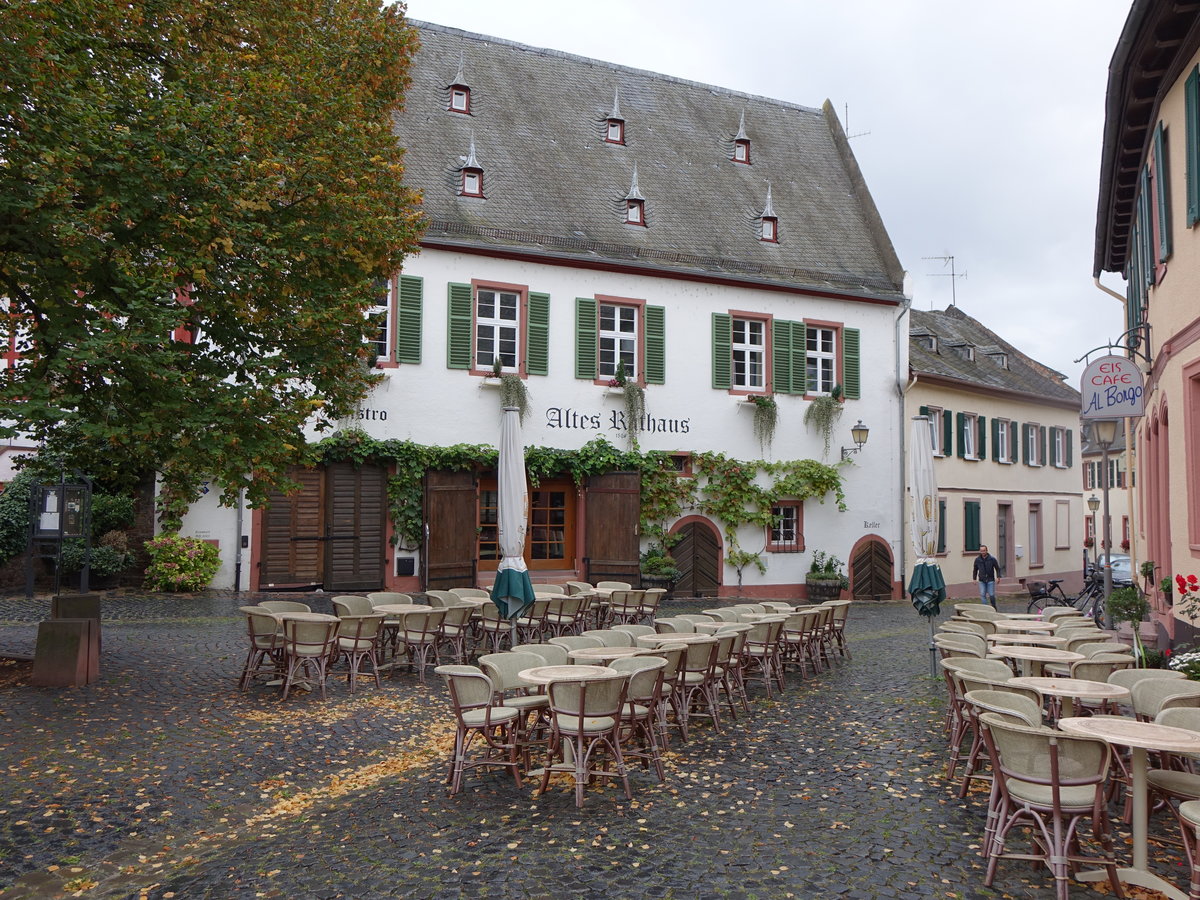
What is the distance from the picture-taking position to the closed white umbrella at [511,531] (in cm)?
1062

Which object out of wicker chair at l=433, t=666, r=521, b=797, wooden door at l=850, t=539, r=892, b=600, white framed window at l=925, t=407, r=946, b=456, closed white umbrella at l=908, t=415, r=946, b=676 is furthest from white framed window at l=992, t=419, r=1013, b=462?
wicker chair at l=433, t=666, r=521, b=797

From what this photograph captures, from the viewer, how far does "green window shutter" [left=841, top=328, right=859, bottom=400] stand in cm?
2198

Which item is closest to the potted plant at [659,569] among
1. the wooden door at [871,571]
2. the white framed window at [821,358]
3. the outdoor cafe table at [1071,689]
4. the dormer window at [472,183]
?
the wooden door at [871,571]

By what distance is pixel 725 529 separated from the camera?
20.5m

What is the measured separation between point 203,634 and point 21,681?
3.33m

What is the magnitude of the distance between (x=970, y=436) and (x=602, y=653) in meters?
20.7

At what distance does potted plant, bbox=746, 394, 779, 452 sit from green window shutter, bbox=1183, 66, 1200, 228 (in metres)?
11.7

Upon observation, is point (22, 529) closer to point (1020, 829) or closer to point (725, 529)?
point (725, 529)

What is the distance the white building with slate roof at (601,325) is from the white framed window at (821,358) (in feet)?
0.16

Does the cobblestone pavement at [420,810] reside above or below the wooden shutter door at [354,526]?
below

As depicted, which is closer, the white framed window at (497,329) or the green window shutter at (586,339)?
the white framed window at (497,329)

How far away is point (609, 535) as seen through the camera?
19.2 meters

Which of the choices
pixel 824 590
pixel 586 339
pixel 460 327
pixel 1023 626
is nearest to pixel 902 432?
pixel 824 590

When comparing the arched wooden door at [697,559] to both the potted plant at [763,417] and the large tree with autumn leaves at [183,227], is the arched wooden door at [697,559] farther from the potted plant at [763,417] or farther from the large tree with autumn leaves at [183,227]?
the large tree with autumn leaves at [183,227]
